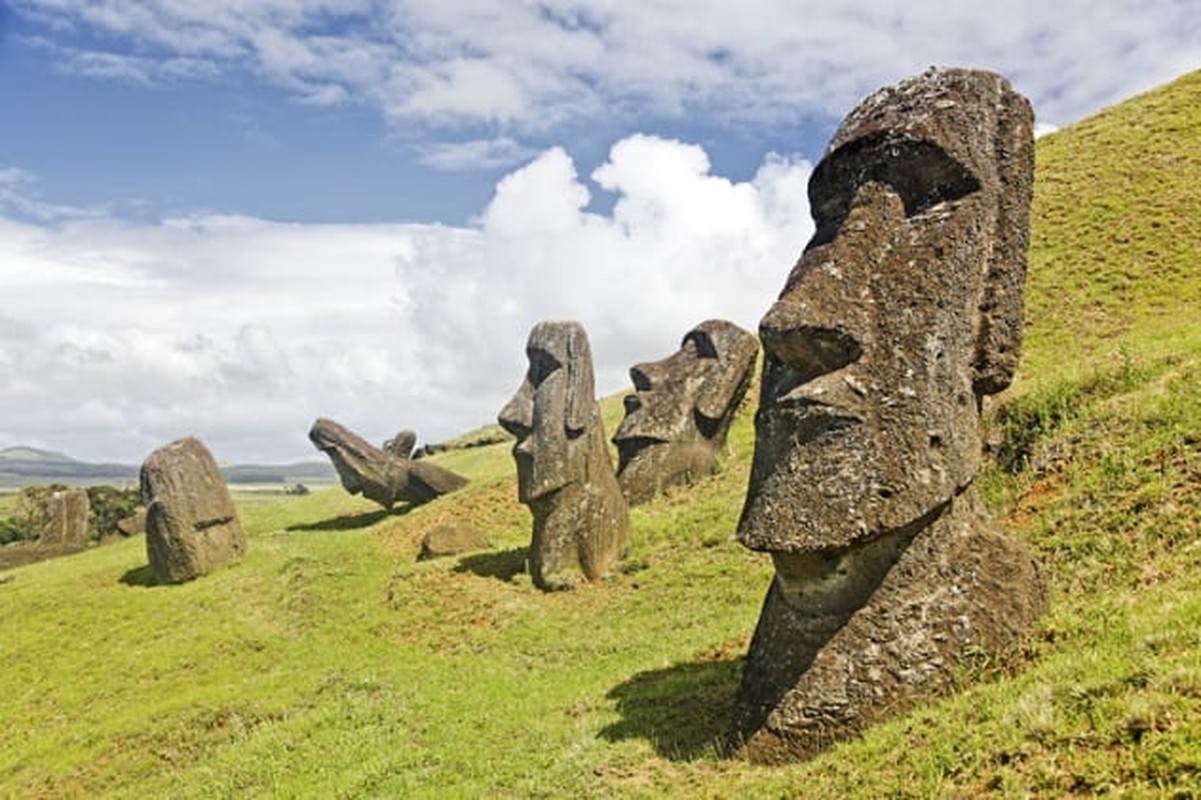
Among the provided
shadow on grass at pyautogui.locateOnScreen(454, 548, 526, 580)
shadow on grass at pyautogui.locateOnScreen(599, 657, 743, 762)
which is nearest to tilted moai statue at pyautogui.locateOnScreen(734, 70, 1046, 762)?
shadow on grass at pyautogui.locateOnScreen(599, 657, 743, 762)

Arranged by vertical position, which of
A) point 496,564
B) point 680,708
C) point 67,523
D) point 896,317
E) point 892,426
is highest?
point 896,317

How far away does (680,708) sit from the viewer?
974cm

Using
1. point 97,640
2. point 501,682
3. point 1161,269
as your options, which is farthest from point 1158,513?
point 1161,269

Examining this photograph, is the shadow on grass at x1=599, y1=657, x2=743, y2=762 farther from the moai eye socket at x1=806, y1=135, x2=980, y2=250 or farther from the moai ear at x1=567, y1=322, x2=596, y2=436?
the moai ear at x1=567, y1=322, x2=596, y2=436

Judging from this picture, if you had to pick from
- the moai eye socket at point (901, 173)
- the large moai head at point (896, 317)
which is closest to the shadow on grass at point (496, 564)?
the large moai head at point (896, 317)

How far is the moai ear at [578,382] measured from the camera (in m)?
19.3

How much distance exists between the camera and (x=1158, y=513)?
9578 mm

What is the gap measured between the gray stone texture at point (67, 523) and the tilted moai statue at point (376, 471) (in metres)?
12.5

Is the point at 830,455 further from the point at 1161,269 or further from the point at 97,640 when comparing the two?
the point at 1161,269

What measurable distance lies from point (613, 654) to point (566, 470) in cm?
579

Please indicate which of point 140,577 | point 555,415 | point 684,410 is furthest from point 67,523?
point 555,415

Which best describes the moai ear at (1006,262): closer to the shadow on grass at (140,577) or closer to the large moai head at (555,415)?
the large moai head at (555,415)

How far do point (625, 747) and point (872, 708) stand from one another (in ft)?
8.23

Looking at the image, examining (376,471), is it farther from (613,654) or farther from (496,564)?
(613,654)
